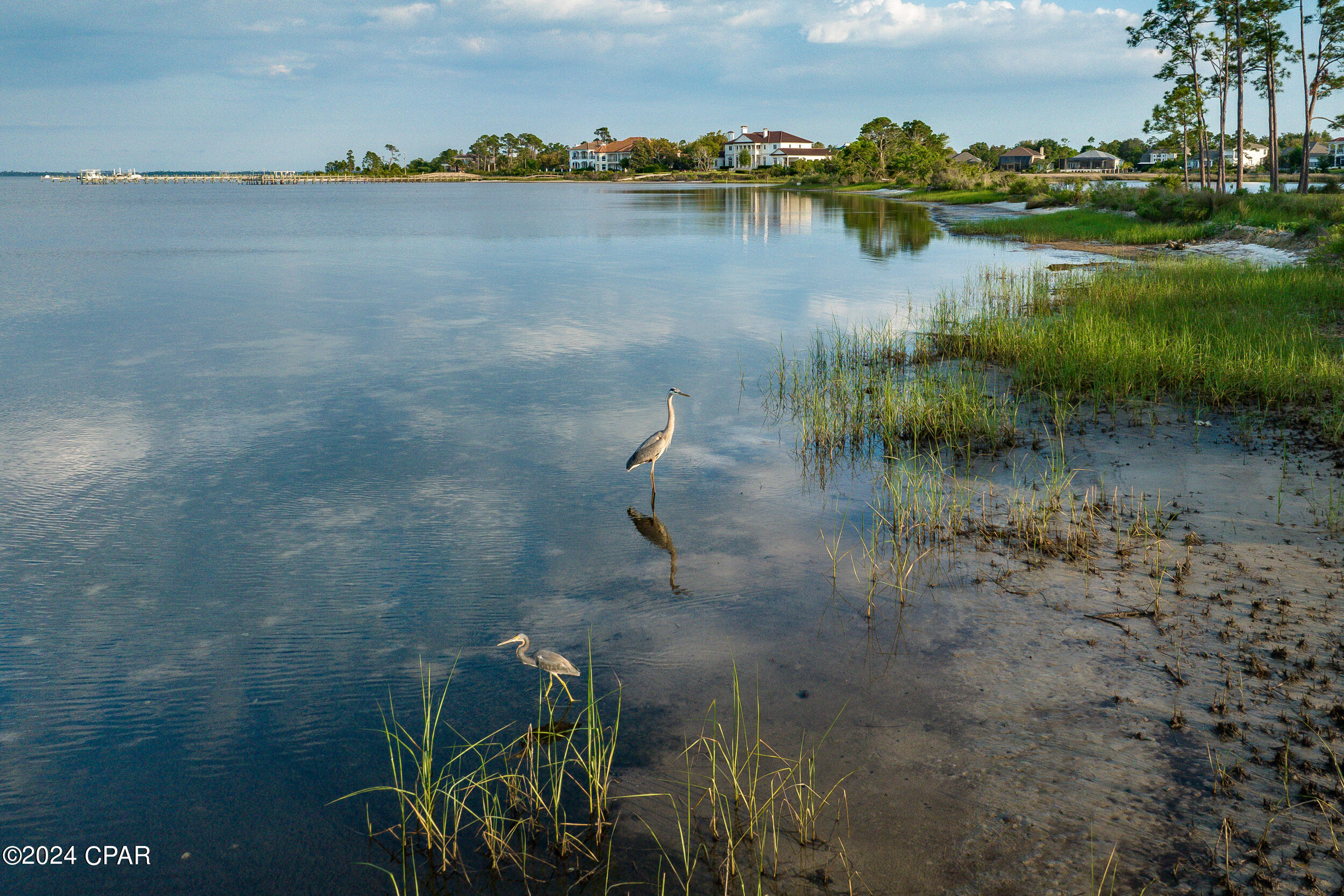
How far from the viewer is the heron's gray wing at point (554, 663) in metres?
5.82

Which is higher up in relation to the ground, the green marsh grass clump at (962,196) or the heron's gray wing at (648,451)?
the green marsh grass clump at (962,196)

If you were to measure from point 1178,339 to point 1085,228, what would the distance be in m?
28.1

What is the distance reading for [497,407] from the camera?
13.4 m

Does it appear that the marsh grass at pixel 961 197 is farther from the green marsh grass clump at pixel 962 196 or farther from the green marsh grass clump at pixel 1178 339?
the green marsh grass clump at pixel 1178 339

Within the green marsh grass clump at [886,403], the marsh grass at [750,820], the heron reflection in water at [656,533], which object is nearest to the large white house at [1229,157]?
the green marsh grass clump at [886,403]

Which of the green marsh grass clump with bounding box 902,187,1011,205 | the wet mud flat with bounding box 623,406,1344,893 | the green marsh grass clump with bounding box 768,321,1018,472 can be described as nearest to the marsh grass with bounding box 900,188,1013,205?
the green marsh grass clump with bounding box 902,187,1011,205

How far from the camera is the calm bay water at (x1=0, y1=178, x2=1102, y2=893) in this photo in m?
5.32

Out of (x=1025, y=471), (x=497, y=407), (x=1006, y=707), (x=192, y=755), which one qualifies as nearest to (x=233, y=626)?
(x=192, y=755)

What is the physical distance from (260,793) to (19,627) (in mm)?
3410

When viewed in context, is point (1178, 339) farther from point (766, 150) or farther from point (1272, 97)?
point (766, 150)

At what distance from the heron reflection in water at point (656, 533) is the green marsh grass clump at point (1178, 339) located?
641 centimetres

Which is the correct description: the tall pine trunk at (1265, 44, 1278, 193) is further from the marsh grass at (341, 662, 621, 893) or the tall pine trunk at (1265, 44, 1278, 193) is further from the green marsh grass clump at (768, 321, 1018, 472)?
the marsh grass at (341, 662, 621, 893)

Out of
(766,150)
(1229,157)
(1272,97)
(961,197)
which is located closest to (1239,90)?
(1272,97)

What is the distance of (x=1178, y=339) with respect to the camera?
493 inches
